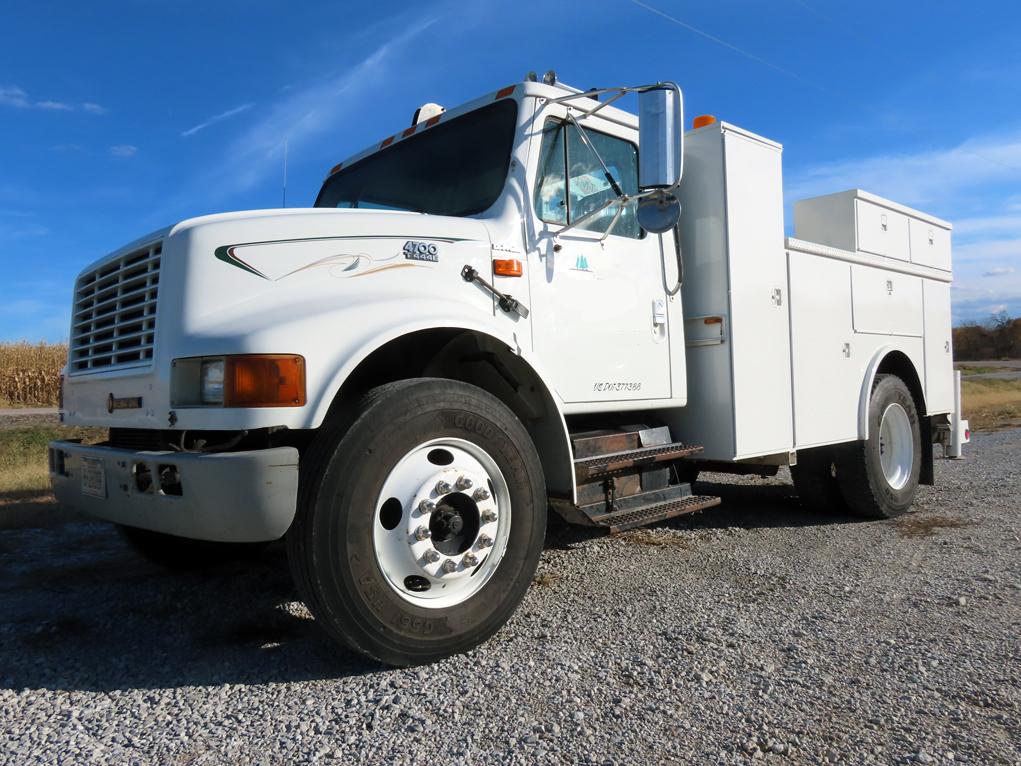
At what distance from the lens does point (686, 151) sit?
5086 millimetres

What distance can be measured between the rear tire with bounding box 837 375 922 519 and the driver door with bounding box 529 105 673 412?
2.32 m

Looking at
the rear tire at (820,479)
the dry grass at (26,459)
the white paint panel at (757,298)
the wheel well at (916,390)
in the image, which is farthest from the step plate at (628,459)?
the dry grass at (26,459)

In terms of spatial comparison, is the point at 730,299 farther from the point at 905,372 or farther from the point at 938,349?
Result: the point at 938,349

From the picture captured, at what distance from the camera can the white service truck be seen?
293 cm

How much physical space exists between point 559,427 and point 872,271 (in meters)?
3.78

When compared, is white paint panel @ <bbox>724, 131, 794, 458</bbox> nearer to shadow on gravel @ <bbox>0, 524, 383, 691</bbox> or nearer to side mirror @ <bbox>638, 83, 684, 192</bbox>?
side mirror @ <bbox>638, 83, 684, 192</bbox>

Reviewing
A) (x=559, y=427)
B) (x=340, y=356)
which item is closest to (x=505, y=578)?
(x=559, y=427)

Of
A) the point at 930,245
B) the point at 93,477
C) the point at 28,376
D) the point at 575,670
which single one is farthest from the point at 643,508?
the point at 28,376

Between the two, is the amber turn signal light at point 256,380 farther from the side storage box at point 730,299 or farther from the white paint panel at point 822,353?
the white paint panel at point 822,353

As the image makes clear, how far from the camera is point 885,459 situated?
6.61 metres

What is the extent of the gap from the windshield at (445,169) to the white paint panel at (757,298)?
161 centimetres

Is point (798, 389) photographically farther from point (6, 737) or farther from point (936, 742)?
point (6, 737)

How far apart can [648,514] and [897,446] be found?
3539 millimetres

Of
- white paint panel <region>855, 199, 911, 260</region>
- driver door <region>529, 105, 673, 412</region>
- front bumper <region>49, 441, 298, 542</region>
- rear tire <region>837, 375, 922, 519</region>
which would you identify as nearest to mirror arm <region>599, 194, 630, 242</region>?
driver door <region>529, 105, 673, 412</region>
